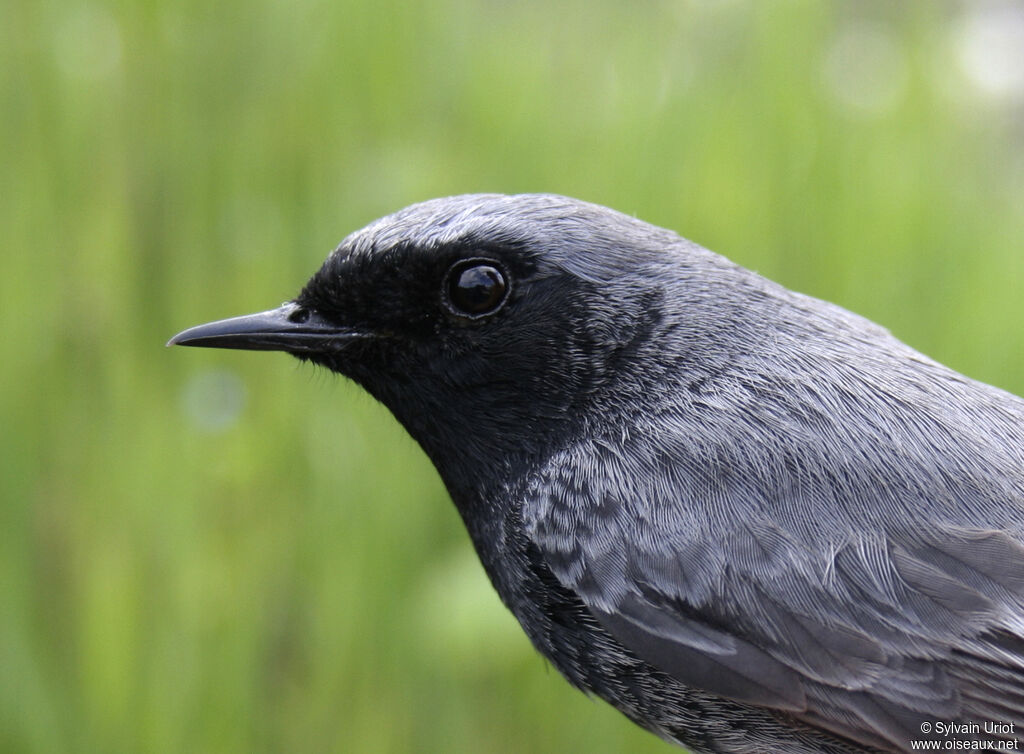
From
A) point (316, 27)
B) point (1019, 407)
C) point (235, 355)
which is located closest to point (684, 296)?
point (1019, 407)

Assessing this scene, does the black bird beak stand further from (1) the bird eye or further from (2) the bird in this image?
(1) the bird eye

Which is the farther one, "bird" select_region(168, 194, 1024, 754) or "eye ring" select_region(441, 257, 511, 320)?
"eye ring" select_region(441, 257, 511, 320)

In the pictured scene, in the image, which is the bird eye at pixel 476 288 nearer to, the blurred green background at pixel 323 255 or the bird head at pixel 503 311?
the bird head at pixel 503 311

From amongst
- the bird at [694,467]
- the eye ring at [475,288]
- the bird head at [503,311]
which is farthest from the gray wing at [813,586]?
the eye ring at [475,288]

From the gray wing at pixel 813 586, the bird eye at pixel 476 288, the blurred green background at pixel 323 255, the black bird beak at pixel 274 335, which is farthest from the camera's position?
the blurred green background at pixel 323 255

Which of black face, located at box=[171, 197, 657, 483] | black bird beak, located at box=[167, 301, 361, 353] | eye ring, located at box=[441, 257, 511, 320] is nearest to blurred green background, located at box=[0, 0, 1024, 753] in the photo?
black bird beak, located at box=[167, 301, 361, 353]

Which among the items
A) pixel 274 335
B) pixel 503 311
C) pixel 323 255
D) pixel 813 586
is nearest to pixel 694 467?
pixel 813 586
